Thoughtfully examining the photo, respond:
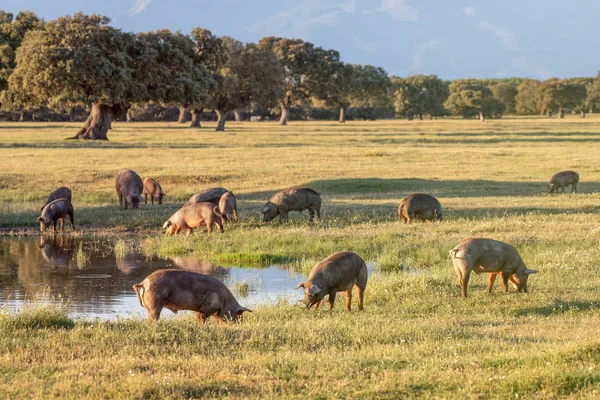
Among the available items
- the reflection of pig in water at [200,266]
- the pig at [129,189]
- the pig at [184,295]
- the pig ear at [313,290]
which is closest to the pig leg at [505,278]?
the pig ear at [313,290]

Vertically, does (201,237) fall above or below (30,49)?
below

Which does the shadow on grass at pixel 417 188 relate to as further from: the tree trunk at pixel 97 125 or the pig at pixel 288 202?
the tree trunk at pixel 97 125

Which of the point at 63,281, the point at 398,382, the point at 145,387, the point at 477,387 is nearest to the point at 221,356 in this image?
the point at 145,387

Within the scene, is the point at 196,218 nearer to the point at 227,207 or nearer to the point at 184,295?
the point at 227,207

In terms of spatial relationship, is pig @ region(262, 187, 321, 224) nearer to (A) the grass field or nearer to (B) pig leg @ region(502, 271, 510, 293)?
(A) the grass field

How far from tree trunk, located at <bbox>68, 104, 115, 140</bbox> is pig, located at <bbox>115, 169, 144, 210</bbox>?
3297cm

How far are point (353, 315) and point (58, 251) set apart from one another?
33.2 ft

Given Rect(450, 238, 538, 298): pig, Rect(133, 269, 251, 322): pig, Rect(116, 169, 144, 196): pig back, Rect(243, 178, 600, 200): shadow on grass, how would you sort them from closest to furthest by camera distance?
1. Rect(133, 269, 251, 322): pig
2. Rect(450, 238, 538, 298): pig
3. Rect(116, 169, 144, 196): pig back
4. Rect(243, 178, 600, 200): shadow on grass

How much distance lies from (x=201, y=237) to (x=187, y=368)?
12464 millimetres

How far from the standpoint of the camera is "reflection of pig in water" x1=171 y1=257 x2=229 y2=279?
16.9 m

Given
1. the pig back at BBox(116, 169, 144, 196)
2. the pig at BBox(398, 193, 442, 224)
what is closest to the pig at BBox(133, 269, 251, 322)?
the pig at BBox(398, 193, 442, 224)

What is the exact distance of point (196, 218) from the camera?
20.8m

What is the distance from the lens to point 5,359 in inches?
335

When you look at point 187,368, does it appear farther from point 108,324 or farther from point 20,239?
point 20,239
